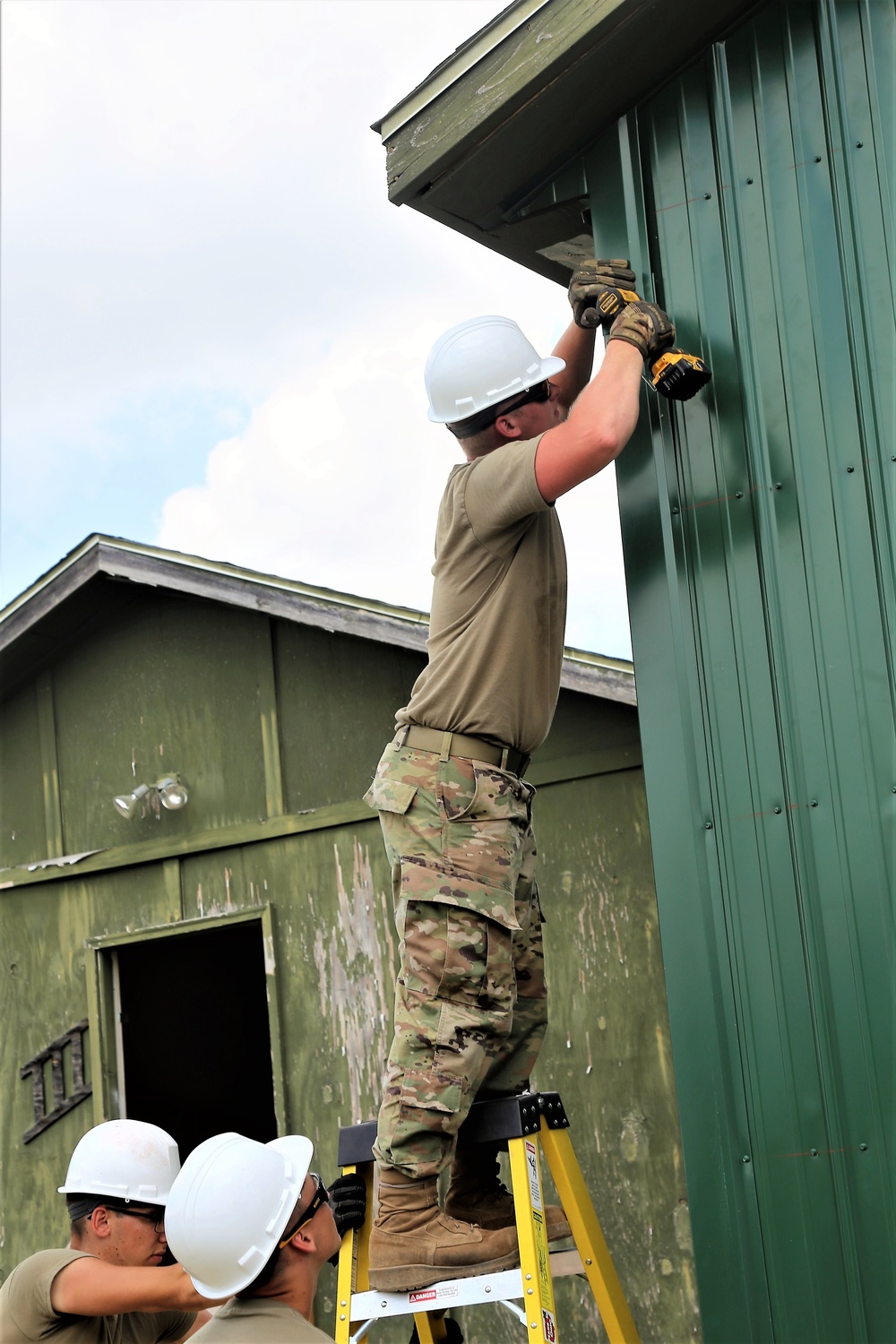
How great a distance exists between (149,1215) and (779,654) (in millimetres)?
2404

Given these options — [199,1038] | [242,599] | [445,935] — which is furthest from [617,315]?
[199,1038]

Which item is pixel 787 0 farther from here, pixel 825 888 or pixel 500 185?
pixel 825 888

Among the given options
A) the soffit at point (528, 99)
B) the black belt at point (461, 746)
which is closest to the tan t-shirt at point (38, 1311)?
the black belt at point (461, 746)

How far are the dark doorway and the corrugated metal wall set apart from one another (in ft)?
18.9

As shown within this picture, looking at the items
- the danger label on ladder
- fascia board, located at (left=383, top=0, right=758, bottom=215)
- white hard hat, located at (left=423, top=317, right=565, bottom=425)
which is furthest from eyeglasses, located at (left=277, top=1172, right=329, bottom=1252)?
fascia board, located at (left=383, top=0, right=758, bottom=215)

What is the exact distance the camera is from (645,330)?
3398mm

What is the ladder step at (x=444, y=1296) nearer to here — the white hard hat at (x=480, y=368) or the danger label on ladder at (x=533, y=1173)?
the danger label on ladder at (x=533, y=1173)

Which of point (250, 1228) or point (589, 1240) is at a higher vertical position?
point (250, 1228)

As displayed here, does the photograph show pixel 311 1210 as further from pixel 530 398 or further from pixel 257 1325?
pixel 530 398

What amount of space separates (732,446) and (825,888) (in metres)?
1.14

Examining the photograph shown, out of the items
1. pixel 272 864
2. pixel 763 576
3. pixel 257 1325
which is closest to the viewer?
pixel 257 1325

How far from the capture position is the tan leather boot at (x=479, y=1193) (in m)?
3.58

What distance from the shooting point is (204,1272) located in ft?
9.32

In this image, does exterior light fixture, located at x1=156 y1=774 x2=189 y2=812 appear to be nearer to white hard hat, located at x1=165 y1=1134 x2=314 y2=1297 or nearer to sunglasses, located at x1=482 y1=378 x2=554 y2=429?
sunglasses, located at x1=482 y1=378 x2=554 y2=429
